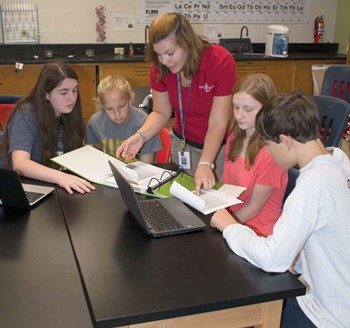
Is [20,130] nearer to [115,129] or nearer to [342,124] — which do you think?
[115,129]

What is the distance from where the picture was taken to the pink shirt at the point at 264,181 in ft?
5.58

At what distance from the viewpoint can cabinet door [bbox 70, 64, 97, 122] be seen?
4.54 metres

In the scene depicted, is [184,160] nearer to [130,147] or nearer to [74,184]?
[130,147]

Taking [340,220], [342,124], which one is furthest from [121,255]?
[342,124]

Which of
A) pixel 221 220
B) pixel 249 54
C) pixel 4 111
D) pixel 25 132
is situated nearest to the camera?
pixel 221 220

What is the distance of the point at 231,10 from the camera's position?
530 cm

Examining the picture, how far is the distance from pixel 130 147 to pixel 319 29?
173 inches

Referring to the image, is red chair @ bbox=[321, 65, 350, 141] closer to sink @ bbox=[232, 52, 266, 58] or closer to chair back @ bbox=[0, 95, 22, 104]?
sink @ bbox=[232, 52, 266, 58]

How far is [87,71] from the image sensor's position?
455 centimetres

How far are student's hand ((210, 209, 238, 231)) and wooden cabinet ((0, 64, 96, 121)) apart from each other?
347cm

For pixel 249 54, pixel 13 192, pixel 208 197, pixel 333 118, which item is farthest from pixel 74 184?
pixel 249 54

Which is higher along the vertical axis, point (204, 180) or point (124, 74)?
point (124, 74)

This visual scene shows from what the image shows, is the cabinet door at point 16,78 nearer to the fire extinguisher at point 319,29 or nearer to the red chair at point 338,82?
the red chair at point 338,82

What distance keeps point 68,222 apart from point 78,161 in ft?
1.64
